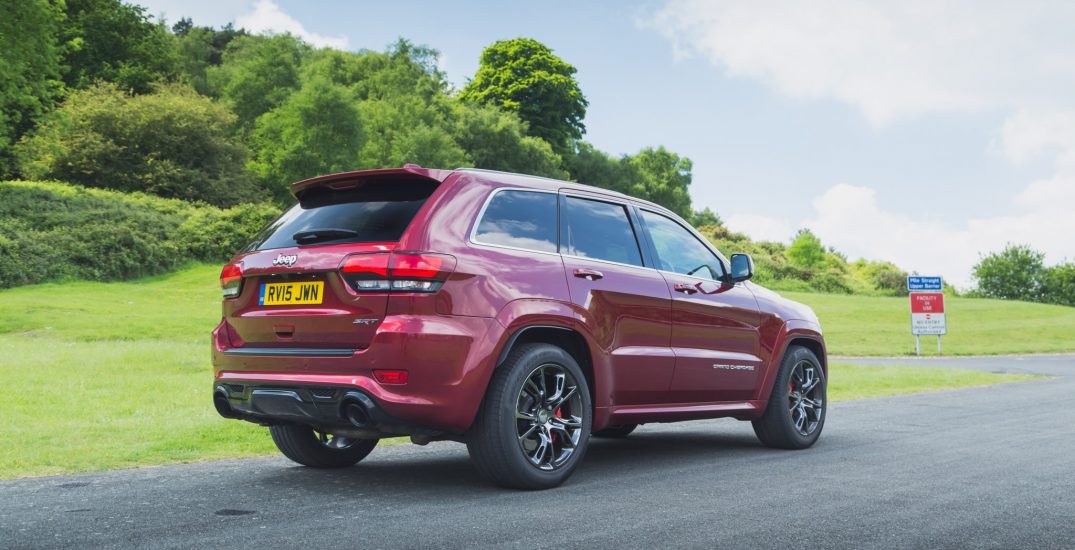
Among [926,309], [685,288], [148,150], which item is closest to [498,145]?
[148,150]

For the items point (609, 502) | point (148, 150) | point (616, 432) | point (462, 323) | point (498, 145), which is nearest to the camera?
point (462, 323)

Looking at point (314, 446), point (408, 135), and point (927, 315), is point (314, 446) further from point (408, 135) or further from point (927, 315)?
point (408, 135)

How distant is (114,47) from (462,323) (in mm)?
61129

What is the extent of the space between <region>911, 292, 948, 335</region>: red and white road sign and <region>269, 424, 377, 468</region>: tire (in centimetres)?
2718

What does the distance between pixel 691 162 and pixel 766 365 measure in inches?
3139

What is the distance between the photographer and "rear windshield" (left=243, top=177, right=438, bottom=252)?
17.0 ft

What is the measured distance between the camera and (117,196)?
40.1m

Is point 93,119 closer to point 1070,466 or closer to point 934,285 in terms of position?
point 934,285

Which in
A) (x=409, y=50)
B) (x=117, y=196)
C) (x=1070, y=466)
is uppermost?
(x=409, y=50)

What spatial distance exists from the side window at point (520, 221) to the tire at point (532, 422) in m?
0.67

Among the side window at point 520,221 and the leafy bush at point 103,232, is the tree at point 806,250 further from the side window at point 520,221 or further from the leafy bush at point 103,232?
the side window at point 520,221

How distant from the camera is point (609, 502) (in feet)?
16.7

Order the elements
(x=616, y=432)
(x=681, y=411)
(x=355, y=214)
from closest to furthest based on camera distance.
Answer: (x=355, y=214) < (x=681, y=411) < (x=616, y=432)

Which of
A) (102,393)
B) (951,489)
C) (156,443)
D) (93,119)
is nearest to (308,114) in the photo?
(93,119)
